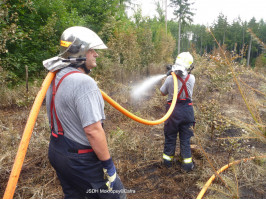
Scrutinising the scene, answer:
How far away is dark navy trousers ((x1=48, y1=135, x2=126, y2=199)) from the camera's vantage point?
5.63ft

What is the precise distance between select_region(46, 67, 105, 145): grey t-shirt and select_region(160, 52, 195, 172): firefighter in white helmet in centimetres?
202

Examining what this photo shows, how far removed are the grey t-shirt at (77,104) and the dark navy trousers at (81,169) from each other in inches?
4.1

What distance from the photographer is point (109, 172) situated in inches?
69.3

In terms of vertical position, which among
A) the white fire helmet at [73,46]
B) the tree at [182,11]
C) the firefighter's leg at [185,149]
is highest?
the tree at [182,11]

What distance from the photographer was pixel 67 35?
1852 mm

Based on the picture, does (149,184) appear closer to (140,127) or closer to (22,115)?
(140,127)

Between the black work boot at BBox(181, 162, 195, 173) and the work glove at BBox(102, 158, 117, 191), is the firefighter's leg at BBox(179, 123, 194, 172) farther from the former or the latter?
the work glove at BBox(102, 158, 117, 191)

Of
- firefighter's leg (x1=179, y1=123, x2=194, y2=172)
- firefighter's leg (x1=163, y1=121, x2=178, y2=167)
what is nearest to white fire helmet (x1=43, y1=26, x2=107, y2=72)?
firefighter's leg (x1=163, y1=121, x2=178, y2=167)

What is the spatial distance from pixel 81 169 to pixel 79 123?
15.5 inches

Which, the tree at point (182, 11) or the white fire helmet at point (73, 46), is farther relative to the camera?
the tree at point (182, 11)

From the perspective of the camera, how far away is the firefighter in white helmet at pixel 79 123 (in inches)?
63.5

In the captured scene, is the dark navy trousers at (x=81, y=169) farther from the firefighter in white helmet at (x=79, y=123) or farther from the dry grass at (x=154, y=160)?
the dry grass at (x=154, y=160)

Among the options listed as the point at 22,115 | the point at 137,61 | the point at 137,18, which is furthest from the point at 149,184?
the point at 137,18

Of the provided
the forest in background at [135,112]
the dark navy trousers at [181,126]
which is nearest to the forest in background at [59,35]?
the forest in background at [135,112]
